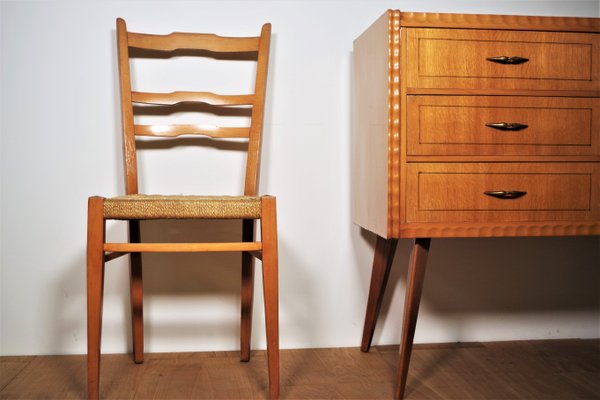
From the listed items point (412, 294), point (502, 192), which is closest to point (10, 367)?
point (412, 294)

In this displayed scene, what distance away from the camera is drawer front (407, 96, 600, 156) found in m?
1.41

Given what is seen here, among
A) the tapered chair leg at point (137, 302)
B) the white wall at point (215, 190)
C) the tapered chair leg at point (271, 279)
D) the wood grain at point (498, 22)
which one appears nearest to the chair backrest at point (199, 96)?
the white wall at point (215, 190)

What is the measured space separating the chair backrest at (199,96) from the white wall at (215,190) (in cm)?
10

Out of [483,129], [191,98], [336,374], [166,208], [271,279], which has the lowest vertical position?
[336,374]

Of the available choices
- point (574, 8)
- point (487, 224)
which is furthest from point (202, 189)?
point (574, 8)

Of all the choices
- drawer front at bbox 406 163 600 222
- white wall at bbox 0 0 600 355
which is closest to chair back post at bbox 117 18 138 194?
white wall at bbox 0 0 600 355

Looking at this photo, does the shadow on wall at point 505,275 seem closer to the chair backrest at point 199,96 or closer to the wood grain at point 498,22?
the chair backrest at point 199,96

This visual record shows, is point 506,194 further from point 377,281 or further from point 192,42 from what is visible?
point 192,42

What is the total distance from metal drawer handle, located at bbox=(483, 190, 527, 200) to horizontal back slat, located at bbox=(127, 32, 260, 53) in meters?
0.74

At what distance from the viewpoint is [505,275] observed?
1.92 m

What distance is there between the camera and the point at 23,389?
1.48 metres

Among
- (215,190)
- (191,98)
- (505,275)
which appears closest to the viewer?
(191,98)

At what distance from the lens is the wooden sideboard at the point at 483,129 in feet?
4.61

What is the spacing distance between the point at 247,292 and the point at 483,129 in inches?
29.4
